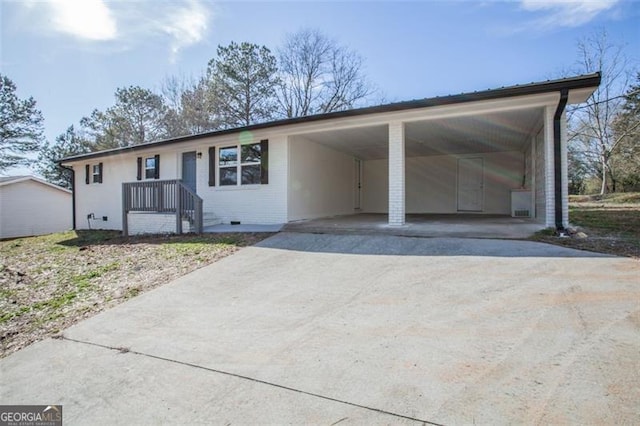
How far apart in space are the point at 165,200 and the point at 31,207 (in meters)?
16.5

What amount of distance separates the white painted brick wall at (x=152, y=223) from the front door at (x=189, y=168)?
1.75m

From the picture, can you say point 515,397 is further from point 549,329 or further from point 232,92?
point 232,92

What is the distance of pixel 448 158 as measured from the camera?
13492 millimetres

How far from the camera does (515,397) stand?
198 centimetres

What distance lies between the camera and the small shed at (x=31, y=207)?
18453 millimetres

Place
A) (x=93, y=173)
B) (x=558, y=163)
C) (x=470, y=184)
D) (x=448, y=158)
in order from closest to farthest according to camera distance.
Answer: (x=558, y=163), (x=470, y=184), (x=448, y=158), (x=93, y=173)

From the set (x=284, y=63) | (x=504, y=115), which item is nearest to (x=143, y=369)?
(x=504, y=115)

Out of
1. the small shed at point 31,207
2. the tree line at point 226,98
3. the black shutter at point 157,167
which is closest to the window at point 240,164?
the black shutter at point 157,167

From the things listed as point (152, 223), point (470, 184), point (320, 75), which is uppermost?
point (320, 75)

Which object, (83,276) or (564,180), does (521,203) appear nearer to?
(564,180)

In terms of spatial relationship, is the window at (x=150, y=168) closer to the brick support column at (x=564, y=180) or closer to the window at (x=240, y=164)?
the window at (x=240, y=164)

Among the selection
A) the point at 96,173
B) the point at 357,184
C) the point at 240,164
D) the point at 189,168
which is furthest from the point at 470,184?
the point at 96,173

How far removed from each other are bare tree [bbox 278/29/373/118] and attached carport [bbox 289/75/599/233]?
11.2 meters

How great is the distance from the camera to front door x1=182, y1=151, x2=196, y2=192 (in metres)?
11.1
